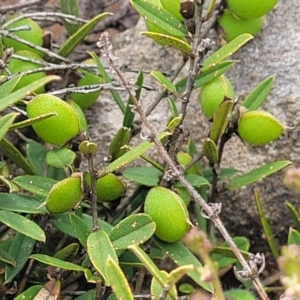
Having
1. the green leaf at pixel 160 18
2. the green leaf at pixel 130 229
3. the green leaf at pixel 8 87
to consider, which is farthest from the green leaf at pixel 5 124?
the green leaf at pixel 160 18

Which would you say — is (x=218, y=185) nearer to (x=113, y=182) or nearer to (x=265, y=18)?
(x=113, y=182)

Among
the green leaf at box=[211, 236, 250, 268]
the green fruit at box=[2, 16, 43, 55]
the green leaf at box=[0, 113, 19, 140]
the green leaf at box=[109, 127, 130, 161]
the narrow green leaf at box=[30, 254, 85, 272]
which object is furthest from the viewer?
the green fruit at box=[2, 16, 43, 55]

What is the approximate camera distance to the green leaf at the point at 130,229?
83 cm

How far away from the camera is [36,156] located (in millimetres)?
1044

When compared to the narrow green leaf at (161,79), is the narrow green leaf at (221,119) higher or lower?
lower

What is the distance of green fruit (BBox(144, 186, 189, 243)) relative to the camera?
2.81 feet

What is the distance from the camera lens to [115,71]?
2.61 ft

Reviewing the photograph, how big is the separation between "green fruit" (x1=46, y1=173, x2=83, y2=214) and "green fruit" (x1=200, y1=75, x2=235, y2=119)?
0.33 metres

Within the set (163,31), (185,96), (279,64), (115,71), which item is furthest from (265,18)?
(115,71)

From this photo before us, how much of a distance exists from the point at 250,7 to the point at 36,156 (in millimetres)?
464

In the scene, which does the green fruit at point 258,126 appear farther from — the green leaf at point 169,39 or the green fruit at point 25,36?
the green fruit at point 25,36

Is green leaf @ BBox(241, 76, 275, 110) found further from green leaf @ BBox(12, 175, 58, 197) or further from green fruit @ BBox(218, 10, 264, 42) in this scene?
green leaf @ BBox(12, 175, 58, 197)

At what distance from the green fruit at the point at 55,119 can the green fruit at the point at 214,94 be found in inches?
11.4

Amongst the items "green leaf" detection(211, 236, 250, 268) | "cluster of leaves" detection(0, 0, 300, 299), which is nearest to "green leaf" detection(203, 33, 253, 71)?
"cluster of leaves" detection(0, 0, 300, 299)
